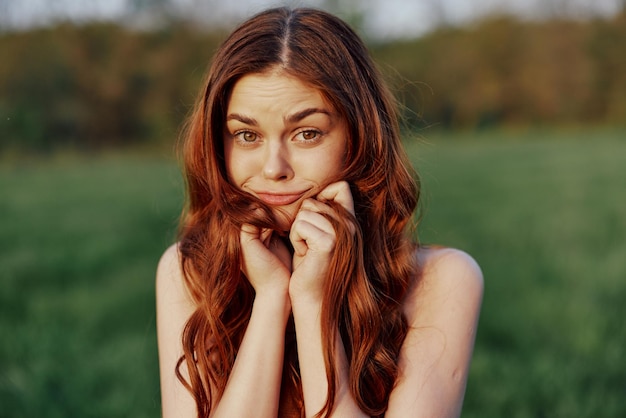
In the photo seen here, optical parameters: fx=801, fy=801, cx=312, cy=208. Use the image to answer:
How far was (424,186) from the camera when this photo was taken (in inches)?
535

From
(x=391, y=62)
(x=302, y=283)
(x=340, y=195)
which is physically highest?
(x=340, y=195)

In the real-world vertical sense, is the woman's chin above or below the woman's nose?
below

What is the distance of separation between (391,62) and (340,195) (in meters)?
23.1

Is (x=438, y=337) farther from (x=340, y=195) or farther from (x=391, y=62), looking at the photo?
(x=391, y=62)

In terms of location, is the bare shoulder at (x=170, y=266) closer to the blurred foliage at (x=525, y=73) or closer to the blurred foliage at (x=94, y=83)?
the blurred foliage at (x=94, y=83)

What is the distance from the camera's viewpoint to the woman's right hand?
2557mm

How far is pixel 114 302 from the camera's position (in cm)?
705

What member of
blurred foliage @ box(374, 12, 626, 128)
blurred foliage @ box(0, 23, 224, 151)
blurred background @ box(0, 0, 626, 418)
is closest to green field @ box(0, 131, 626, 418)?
blurred background @ box(0, 0, 626, 418)

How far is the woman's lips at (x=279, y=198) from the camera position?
254cm

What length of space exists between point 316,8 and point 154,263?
633 centimetres

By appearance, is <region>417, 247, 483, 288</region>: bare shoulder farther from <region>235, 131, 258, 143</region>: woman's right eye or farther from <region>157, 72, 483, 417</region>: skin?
<region>235, 131, 258, 143</region>: woman's right eye

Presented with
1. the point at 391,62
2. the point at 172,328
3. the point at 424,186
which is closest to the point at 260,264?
the point at 172,328

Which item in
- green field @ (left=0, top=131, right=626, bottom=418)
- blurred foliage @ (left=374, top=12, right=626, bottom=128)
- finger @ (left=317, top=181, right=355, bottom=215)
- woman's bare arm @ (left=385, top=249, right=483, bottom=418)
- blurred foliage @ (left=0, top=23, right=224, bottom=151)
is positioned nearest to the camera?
woman's bare arm @ (left=385, top=249, right=483, bottom=418)

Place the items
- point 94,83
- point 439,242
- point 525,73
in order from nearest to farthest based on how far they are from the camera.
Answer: point 439,242 → point 94,83 → point 525,73
